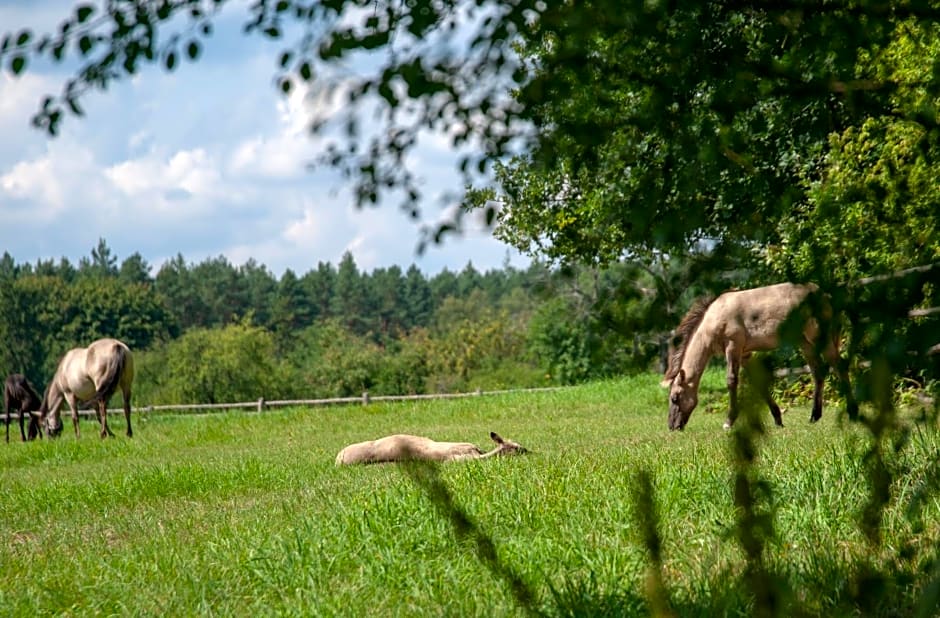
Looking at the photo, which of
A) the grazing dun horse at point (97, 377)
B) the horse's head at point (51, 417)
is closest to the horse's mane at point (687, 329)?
the grazing dun horse at point (97, 377)

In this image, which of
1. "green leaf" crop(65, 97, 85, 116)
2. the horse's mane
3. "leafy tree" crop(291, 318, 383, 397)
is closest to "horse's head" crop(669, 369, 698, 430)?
the horse's mane

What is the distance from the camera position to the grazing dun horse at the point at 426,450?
36.2 ft

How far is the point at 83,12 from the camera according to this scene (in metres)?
4.69

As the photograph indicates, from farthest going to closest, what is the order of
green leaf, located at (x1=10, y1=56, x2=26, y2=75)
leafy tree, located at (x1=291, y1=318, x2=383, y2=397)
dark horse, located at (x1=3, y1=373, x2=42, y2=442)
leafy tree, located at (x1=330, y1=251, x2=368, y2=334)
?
leafy tree, located at (x1=330, y1=251, x2=368, y2=334), leafy tree, located at (x1=291, y1=318, x2=383, y2=397), dark horse, located at (x1=3, y1=373, x2=42, y2=442), green leaf, located at (x1=10, y1=56, x2=26, y2=75)

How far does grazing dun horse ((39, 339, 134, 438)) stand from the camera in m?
24.8

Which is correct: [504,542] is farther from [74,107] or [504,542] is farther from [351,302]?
[351,302]

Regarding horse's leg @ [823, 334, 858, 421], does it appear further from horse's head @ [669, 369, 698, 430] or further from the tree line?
horse's head @ [669, 369, 698, 430]

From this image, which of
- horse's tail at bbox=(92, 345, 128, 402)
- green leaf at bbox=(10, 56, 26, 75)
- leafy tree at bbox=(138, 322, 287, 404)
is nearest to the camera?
green leaf at bbox=(10, 56, 26, 75)

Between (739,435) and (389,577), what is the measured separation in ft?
12.1

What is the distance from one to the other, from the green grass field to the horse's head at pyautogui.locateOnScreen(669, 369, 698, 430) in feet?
14.7

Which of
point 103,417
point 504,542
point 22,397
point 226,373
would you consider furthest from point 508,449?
point 226,373

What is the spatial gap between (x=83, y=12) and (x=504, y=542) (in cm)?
330

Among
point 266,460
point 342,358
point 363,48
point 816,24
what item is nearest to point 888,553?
point 816,24

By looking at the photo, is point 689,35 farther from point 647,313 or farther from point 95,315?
point 95,315
